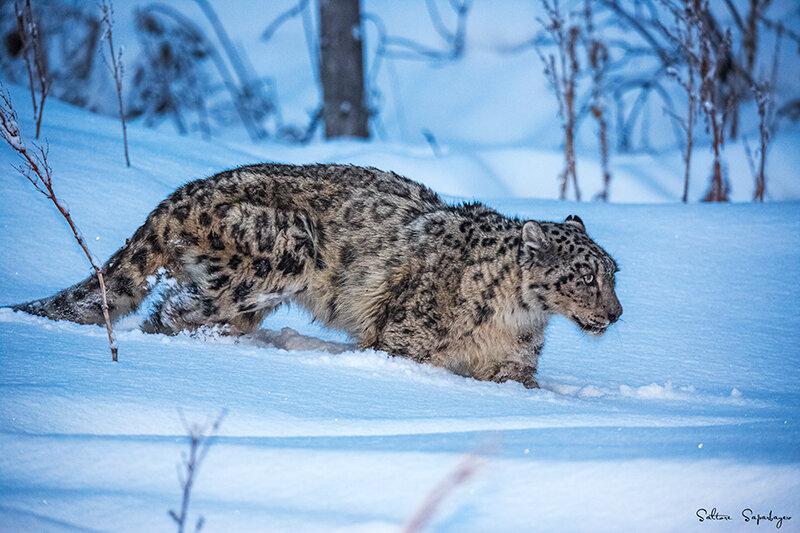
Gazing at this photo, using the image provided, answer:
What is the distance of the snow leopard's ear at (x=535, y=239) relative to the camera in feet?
14.7

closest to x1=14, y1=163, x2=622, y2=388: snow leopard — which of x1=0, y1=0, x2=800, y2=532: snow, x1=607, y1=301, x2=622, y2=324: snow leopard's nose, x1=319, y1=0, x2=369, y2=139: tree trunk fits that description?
x1=607, y1=301, x2=622, y2=324: snow leopard's nose

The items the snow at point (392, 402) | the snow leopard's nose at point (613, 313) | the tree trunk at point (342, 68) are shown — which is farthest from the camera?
the tree trunk at point (342, 68)

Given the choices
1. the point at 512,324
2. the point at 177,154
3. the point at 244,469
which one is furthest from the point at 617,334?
the point at 177,154

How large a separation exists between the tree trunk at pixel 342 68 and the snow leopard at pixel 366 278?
561cm

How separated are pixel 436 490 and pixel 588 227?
13.9ft

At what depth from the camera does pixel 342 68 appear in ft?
33.1

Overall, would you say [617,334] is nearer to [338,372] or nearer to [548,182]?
[338,372]

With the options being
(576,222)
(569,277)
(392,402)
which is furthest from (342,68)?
(392,402)

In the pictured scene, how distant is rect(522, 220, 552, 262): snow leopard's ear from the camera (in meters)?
4.47

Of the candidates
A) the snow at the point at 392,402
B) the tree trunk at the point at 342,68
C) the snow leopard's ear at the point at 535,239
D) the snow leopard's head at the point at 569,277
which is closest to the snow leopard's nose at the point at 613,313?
the snow leopard's head at the point at 569,277

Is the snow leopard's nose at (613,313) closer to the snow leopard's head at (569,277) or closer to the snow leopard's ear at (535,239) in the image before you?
the snow leopard's head at (569,277)

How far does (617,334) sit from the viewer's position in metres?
4.91

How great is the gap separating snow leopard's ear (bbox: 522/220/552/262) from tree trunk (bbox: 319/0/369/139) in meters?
6.04

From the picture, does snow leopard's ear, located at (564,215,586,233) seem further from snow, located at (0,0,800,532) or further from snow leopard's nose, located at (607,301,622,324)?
snow, located at (0,0,800,532)
